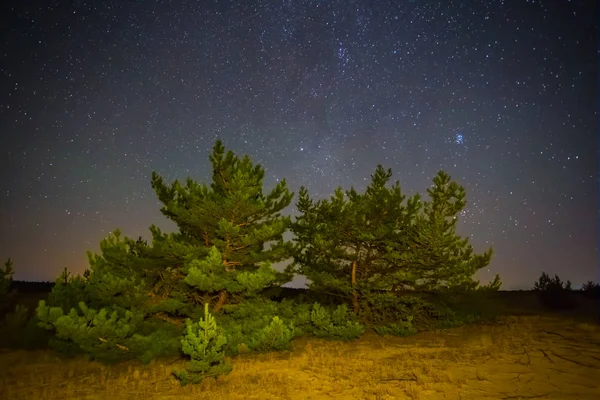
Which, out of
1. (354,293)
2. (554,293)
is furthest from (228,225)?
(554,293)

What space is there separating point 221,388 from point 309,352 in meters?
4.43

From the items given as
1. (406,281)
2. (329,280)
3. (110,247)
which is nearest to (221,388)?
(110,247)

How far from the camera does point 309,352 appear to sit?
1232 centimetres

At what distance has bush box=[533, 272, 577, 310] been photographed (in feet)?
88.2

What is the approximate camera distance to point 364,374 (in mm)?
9469

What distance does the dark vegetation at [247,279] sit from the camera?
10.5m

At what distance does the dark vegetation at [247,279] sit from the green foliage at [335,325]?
0.05 m

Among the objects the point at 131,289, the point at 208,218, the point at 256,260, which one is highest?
the point at 208,218

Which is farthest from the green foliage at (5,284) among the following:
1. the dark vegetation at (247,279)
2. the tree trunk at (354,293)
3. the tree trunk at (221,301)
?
the tree trunk at (354,293)

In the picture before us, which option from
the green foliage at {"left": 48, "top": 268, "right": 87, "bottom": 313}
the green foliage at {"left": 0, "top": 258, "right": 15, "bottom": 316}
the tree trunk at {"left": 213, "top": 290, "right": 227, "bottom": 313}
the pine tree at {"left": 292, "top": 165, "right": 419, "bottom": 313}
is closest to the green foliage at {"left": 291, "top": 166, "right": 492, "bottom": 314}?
the pine tree at {"left": 292, "top": 165, "right": 419, "bottom": 313}

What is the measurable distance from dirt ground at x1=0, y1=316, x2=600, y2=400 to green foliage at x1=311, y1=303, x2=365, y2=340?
415mm

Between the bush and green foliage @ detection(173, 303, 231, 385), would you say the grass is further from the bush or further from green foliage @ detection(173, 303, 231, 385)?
the bush

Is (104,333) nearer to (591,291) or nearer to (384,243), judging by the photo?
(384,243)

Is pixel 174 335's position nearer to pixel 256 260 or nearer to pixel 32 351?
pixel 256 260
